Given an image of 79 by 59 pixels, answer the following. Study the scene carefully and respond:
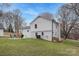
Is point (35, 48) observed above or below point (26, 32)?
below

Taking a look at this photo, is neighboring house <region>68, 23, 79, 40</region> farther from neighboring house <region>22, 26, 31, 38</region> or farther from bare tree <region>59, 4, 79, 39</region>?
neighboring house <region>22, 26, 31, 38</region>

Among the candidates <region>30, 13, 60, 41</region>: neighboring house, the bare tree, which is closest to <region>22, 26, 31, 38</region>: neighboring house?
<region>30, 13, 60, 41</region>: neighboring house

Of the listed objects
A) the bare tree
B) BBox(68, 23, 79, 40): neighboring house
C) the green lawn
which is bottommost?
the green lawn

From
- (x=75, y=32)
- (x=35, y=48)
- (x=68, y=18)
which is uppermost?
(x=68, y=18)

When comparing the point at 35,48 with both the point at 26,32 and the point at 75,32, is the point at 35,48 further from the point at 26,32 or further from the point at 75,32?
the point at 75,32

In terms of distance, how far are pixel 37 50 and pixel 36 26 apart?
0.77ft

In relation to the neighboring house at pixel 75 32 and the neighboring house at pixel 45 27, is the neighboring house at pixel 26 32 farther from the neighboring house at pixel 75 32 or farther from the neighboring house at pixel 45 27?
the neighboring house at pixel 75 32

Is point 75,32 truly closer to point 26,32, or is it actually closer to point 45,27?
point 45,27

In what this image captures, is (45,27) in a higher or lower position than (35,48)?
higher

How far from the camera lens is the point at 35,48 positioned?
18.3 feet

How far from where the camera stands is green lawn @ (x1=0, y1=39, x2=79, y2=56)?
5.57 metres

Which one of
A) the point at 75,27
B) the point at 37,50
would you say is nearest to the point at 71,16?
the point at 75,27

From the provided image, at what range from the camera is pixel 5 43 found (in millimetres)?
5586

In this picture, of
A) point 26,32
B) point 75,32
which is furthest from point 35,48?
point 75,32
